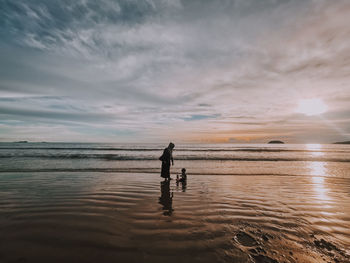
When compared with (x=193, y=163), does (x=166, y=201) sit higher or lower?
higher

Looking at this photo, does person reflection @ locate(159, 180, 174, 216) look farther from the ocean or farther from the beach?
the ocean

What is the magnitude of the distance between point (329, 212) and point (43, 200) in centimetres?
1011

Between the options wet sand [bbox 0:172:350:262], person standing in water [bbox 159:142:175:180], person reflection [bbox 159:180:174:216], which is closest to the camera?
wet sand [bbox 0:172:350:262]

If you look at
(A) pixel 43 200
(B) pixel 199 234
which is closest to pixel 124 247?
(B) pixel 199 234

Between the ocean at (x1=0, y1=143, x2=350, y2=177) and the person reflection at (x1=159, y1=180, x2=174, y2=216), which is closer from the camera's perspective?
the person reflection at (x1=159, y1=180, x2=174, y2=216)

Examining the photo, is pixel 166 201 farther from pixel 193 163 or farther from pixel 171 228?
pixel 193 163

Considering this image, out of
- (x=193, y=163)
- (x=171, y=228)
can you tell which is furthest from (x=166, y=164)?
(x=193, y=163)

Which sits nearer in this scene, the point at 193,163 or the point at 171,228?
the point at 171,228

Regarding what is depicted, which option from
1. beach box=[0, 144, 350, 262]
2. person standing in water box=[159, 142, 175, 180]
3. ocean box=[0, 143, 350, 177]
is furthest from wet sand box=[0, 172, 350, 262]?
ocean box=[0, 143, 350, 177]

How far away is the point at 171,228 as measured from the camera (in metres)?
4.20

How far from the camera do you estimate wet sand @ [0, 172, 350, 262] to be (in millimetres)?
3146

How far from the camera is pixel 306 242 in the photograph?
3701 mm

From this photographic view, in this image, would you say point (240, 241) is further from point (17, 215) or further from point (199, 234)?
point (17, 215)

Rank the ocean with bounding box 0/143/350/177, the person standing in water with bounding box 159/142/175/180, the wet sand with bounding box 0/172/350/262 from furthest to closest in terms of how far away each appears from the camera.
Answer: the ocean with bounding box 0/143/350/177 → the person standing in water with bounding box 159/142/175/180 → the wet sand with bounding box 0/172/350/262
